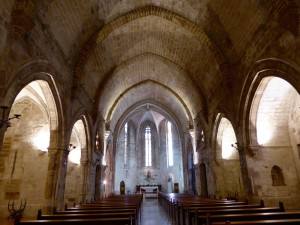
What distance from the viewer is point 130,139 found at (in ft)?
103

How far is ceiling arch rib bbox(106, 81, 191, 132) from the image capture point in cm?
1881

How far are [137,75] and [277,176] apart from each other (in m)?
Answer: 12.0

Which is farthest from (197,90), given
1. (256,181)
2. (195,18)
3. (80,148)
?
(80,148)

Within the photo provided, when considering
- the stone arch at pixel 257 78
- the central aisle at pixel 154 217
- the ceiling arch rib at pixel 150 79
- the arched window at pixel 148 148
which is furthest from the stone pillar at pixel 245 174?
the arched window at pixel 148 148

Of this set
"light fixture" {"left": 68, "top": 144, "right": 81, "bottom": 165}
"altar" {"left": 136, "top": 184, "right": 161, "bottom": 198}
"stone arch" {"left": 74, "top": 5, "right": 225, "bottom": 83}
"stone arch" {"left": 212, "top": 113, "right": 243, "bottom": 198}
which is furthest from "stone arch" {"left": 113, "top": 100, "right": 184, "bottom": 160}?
"stone arch" {"left": 74, "top": 5, "right": 225, "bottom": 83}

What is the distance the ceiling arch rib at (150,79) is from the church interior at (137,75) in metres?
0.12

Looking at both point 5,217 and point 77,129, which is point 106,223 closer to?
point 5,217

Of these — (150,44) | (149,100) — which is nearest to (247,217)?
(150,44)

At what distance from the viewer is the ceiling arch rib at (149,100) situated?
18.8m

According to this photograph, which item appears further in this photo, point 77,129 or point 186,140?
point 186,140

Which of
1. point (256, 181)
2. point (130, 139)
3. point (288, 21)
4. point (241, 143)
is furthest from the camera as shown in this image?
point (130, 139)

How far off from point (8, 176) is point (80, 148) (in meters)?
4.02

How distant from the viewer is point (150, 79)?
18.8 m

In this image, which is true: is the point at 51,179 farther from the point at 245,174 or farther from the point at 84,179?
the point at 245,174
